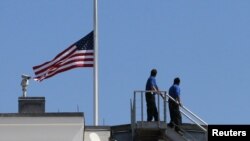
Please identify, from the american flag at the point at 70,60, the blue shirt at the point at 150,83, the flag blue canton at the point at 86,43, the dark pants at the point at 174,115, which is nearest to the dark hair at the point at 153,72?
the blue shirt at the point at 150,83

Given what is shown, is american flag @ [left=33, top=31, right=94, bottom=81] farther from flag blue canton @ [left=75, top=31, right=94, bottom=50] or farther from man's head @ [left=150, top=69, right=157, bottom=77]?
man's head @ [left=150, top=69, right=157, bottom=77]

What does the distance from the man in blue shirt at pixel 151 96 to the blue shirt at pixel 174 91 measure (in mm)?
553

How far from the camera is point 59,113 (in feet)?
171

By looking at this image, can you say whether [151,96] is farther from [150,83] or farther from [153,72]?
[153,72]

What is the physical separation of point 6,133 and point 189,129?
6.05 m

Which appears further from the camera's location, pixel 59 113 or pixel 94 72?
pixel 94 72

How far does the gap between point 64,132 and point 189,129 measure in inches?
172

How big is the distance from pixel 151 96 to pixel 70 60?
6.12 m

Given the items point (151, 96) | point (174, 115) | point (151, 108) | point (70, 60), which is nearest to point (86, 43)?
point (70, 60)

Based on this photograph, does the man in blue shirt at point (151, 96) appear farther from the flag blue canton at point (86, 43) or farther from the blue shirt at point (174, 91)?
the flag blue canton at point (86, 43)

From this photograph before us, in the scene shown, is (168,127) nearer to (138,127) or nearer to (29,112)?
(138,127)

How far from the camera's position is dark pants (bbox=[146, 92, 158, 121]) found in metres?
50.0

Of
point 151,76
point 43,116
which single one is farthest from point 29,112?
point 151,76

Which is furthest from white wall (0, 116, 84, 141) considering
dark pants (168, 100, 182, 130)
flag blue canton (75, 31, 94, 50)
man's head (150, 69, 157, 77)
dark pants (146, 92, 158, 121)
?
flag blue canton (75, 31, 94, 50)
